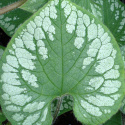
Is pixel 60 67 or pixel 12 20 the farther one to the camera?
pixel 12 20

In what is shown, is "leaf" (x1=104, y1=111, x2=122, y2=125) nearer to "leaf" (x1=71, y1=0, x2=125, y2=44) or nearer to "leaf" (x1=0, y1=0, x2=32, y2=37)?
"leaf" (x1=71, y1=0, x2=125, y2=44)

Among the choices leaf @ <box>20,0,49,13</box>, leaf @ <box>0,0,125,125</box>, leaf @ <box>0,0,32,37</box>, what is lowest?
leaf @ <box>0,0,125,125</box>

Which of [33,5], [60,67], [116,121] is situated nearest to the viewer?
[60,67]

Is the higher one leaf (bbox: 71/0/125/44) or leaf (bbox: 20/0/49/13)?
leaf (bbox: 20/0/49/13)

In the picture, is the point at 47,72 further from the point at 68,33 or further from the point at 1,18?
the point at 1,18

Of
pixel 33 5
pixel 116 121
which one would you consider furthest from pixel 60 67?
pixel 116 121

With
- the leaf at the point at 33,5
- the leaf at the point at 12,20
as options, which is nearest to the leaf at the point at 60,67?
the leaf at the point at 33,5

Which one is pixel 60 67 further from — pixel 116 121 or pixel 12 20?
pixel 12 20

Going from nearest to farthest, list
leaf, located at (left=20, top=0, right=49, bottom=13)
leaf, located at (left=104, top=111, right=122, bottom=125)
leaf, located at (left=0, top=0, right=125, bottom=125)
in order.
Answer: leaf, located at (left=0, top=0, right=125, bottom=125), leaf, located at (left=20, top=0, right=49, bottom=13), leaf, located at (left=104, top=111, right=122, bottom=125)

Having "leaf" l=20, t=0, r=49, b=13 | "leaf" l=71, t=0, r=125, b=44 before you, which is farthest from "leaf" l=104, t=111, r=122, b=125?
"leaf" l=20, t=0, r=49, b=13
